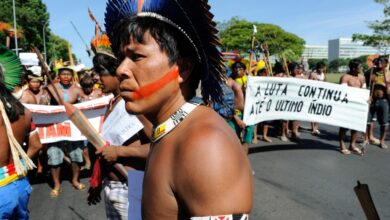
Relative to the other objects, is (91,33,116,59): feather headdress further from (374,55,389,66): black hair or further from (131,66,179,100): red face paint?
(374,55,389,66): black hair

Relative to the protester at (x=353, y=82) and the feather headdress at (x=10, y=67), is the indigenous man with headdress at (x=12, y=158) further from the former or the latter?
the protester at (x=353, y=82)

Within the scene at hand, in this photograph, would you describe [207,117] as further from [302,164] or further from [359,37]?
[359,37]

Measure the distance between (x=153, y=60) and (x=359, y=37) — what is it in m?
35.5

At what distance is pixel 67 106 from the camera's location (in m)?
2.85

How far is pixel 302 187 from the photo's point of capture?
5.47m

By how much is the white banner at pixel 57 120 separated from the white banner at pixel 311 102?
342 cm

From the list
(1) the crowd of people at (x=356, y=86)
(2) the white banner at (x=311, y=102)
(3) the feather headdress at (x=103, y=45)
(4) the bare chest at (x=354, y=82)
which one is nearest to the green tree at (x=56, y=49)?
(1) the crowd of people at (x=356, y=86)

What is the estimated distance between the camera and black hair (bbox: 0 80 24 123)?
8.75 ft

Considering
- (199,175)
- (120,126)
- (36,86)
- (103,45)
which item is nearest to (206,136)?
(199,175)

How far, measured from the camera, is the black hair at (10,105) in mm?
2666

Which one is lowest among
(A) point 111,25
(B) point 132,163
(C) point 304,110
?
(C) point 304,110

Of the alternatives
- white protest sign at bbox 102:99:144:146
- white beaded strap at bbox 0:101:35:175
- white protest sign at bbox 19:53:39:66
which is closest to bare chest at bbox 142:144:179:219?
white protest sign at bbox 102:99:144:146

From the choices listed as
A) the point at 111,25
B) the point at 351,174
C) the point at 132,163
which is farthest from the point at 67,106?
the point at 351,174

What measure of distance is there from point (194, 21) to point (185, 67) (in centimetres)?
18
